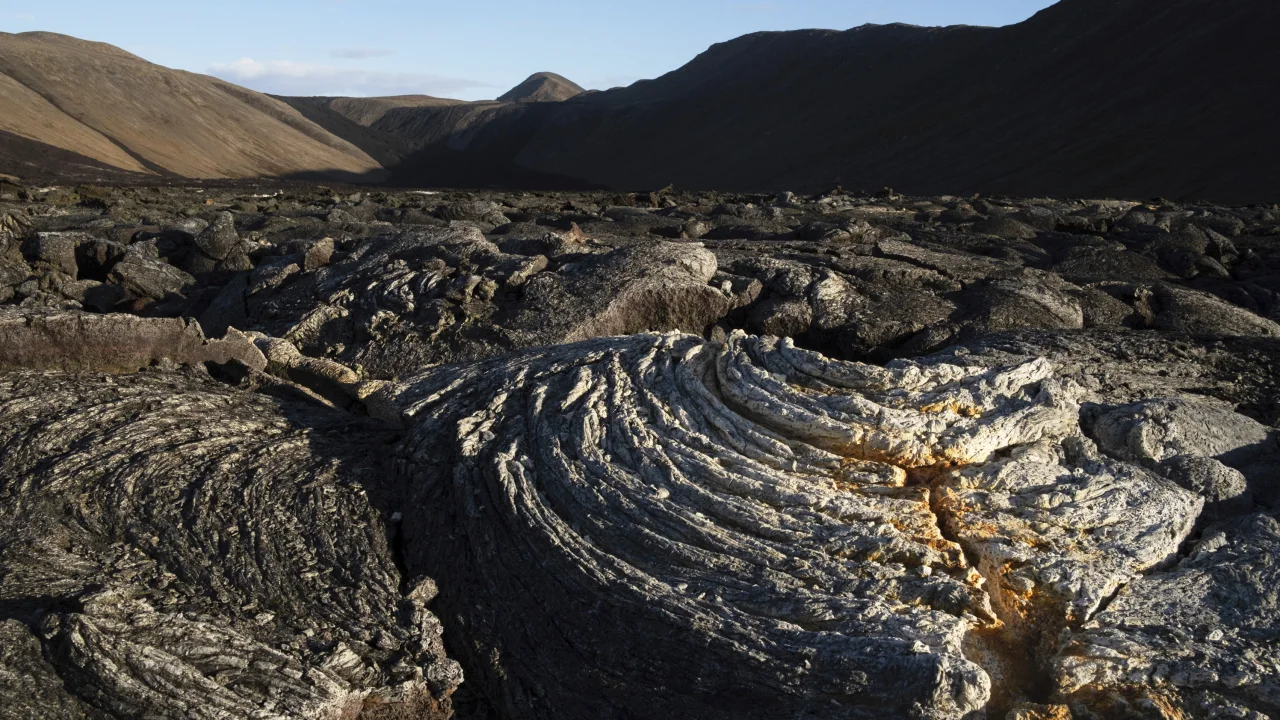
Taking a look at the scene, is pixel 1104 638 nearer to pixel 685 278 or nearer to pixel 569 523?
Answer: pixel 569 523

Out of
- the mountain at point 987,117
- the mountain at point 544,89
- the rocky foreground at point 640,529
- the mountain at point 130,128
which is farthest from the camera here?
the mountain at point 544,89

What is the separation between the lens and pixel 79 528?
5719mm

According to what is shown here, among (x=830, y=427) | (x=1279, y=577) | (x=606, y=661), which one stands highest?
(x=830, y=427)

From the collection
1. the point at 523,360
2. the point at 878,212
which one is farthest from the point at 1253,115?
the point at 523,360

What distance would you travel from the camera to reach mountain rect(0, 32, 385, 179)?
5378 centimetres

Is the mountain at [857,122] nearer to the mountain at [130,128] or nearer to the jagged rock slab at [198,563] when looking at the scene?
the mountain at [130,128]

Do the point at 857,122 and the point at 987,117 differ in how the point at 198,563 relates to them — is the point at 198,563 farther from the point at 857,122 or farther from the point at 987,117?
the point at 857,122

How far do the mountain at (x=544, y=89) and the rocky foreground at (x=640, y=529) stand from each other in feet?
496

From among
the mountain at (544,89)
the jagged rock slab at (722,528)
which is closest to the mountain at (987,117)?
the jagged rock slab at (722,528)

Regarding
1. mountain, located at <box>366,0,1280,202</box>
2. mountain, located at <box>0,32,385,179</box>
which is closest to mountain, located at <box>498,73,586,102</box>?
mountain, located at <box>366,0,1280,202</box>

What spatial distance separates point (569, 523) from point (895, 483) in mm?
1682

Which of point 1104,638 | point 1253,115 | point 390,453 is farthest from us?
point 1253,115

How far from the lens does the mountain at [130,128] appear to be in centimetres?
5378

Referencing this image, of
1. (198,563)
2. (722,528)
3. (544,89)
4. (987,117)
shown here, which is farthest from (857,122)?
(544,89)
